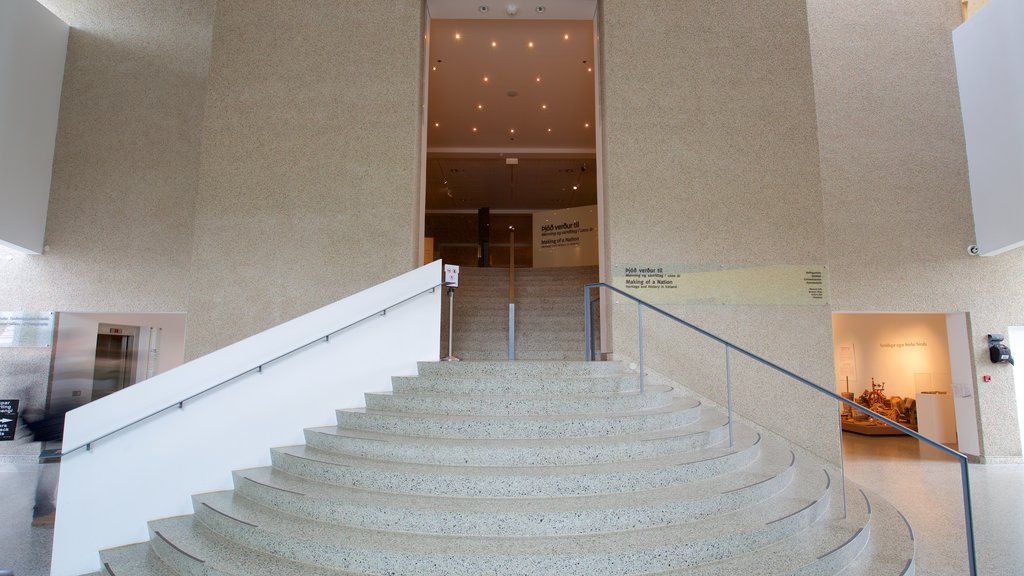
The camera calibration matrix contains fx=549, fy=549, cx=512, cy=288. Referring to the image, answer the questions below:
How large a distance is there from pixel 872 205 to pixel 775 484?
7.28 metres

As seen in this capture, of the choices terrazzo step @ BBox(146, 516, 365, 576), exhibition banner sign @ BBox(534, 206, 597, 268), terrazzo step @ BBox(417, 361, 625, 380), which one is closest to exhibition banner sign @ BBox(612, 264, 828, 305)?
terrazzo step @ BBox(417, 361, 625, 380)

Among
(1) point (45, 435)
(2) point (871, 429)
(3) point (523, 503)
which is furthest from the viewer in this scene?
(2) point (871, 429)

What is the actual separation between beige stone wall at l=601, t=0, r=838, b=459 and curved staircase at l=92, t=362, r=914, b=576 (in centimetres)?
196

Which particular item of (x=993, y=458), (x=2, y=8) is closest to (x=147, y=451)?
(x=2, y=8)

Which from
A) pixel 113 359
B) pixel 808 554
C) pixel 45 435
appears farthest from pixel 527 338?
pixel 45 435

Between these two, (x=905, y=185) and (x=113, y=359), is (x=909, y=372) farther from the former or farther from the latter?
(x=113, y=359)

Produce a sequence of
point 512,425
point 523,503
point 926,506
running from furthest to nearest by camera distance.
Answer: point 926,506
point 512,425
point 523,503

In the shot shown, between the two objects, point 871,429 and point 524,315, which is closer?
point 524,315

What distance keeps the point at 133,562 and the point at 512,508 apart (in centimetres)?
253

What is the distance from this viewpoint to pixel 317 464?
12.4ft

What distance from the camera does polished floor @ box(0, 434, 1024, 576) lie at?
4.03m

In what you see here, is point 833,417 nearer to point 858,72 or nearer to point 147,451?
point 858,72

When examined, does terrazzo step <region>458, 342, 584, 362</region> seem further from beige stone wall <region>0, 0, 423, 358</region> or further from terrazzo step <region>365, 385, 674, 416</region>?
terrazzo step <region>365, 385, 674, 416</region>

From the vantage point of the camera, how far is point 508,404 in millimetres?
4395
